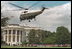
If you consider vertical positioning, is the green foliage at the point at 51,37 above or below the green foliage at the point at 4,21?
below

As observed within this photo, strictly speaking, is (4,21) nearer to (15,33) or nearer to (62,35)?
(15,33)

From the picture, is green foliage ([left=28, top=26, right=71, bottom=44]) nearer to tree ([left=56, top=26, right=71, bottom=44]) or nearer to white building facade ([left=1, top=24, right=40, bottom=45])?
tree ([left=56, top=26, right=71, bottom=44])

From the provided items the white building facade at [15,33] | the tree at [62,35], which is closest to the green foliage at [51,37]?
the tree at [62,35]

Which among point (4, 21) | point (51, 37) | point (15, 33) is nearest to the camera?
point (4, 21)

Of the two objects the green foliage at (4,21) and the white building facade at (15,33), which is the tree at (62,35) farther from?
the green foliage at (4,21)

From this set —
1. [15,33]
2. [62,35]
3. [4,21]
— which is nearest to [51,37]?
[62,35]

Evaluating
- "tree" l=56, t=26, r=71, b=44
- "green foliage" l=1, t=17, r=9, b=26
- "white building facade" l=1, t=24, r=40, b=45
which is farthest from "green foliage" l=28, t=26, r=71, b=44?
"green foliage" l=1, t=17, r=9, b=26
